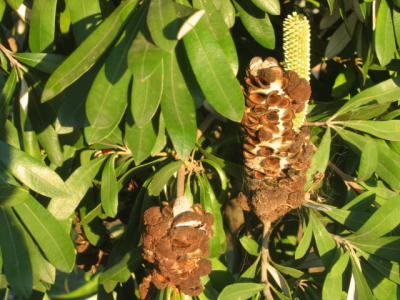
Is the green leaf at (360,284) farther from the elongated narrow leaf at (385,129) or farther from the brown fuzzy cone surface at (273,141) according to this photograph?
the elongated narrow leaf at (385,129)

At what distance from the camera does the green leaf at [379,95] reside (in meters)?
1.42

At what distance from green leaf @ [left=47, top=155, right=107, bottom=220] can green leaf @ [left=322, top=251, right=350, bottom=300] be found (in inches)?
23.5

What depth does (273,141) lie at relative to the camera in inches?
50.6

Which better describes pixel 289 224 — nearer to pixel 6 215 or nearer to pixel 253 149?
pixel 253 149

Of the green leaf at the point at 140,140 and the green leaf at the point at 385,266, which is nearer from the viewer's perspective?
the green leaf at the point at 140,140

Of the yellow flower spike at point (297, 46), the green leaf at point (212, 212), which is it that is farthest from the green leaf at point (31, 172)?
the yellow flower spike at point (297, 46)

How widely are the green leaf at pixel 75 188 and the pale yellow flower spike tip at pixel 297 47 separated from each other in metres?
0.49

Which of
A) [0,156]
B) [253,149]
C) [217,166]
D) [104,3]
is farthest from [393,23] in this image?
[0,156]

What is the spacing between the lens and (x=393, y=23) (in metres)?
1.35

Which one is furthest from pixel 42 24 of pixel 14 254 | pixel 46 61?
pixel 14 254

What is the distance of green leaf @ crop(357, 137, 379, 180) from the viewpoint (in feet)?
4.44

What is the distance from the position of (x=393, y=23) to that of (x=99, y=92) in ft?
2.33

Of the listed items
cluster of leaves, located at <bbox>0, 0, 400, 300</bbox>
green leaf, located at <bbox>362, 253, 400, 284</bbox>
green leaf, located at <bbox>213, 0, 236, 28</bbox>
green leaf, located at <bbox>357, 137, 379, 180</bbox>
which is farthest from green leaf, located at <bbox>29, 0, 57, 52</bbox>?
green leaf, located at <bbox>362, 253, 400, 284</bbox>

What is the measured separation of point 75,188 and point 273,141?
484 millimetres
